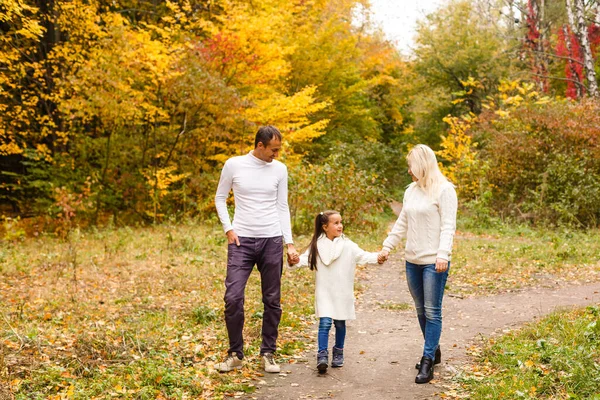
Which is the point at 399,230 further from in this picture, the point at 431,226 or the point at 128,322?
the point at 128,322

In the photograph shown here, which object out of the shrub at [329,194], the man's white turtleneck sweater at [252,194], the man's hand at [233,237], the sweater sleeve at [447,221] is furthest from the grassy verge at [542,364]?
the shrub at [329,194]

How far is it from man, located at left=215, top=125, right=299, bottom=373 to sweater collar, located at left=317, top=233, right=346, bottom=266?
0.25 m

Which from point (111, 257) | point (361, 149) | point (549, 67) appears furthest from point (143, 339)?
point (549, 67)

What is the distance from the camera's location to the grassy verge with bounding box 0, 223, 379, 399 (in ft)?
15.3

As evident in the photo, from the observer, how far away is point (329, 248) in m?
5.32

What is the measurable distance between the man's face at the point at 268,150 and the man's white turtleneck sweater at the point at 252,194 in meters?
0.05

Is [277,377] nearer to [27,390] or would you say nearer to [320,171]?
[27,390]

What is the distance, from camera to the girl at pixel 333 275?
5.25 metres

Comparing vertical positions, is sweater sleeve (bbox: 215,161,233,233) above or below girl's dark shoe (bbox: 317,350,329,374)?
above

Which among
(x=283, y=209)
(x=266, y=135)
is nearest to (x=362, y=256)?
(x=283, y=209)

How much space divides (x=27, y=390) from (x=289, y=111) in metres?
13.5

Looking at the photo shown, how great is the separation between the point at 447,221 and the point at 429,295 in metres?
0.62

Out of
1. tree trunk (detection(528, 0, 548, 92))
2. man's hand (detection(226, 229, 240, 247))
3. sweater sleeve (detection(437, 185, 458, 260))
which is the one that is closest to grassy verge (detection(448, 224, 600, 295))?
sweater sleeve (detection(437, 185, 458, 260))

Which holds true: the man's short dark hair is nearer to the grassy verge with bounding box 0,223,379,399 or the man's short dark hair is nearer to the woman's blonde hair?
the woman's blonde hair
